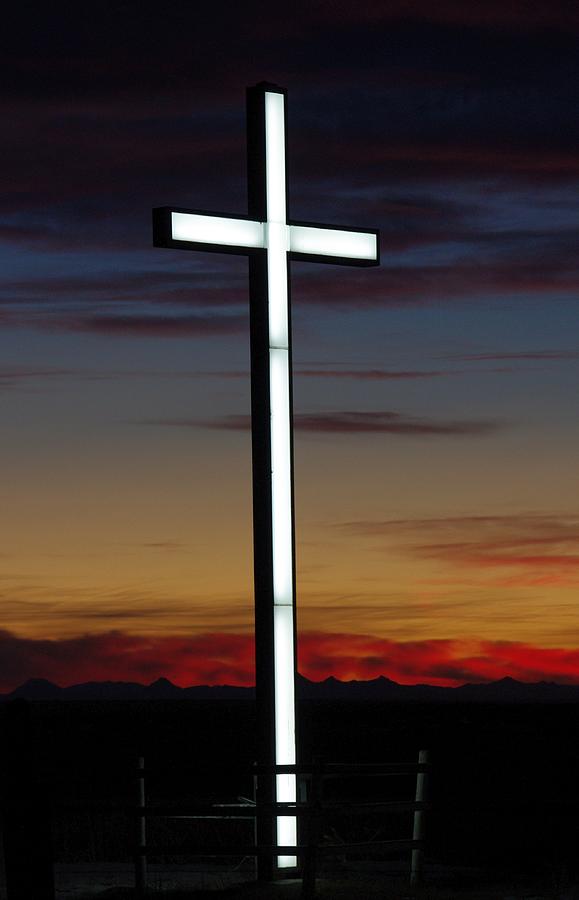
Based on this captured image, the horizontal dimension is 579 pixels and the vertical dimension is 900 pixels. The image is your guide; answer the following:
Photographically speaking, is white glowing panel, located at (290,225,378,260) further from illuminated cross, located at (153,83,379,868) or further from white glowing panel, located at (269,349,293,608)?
white glowing panel, located at (269,349,293,608)

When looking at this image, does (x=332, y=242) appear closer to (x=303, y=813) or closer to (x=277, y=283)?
(x=277, y=283)

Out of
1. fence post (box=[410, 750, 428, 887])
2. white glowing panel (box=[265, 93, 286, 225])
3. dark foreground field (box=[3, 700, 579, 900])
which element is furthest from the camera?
white glowing panel (box=[265, 93, 286, 225])

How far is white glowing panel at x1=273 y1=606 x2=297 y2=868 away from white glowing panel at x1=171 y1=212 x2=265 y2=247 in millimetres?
2974

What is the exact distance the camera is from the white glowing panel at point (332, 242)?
1377 cm

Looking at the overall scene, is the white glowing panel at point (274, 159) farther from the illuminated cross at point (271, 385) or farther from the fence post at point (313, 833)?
the fence post at point (313, 833)

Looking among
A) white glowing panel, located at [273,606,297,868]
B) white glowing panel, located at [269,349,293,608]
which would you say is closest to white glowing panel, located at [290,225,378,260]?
white glowing panel, located at [269,349,293,608]

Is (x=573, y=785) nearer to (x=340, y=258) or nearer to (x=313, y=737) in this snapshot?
(x=340, y=258)

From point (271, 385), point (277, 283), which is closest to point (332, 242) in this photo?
point (277, 283)

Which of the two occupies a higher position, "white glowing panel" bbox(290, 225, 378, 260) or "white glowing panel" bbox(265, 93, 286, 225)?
"white glowing panel" bbox(265, 93, 286, 225)

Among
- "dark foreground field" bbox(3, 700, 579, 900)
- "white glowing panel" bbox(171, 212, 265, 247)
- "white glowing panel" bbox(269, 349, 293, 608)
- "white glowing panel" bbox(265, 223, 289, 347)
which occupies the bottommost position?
"dark foreground field" bbox(3, 700, 579, 900)

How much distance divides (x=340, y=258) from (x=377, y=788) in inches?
1862

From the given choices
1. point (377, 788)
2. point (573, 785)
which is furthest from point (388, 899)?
point (377, 788)

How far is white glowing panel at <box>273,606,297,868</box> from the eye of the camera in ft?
42.3

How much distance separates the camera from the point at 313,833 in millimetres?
12180
